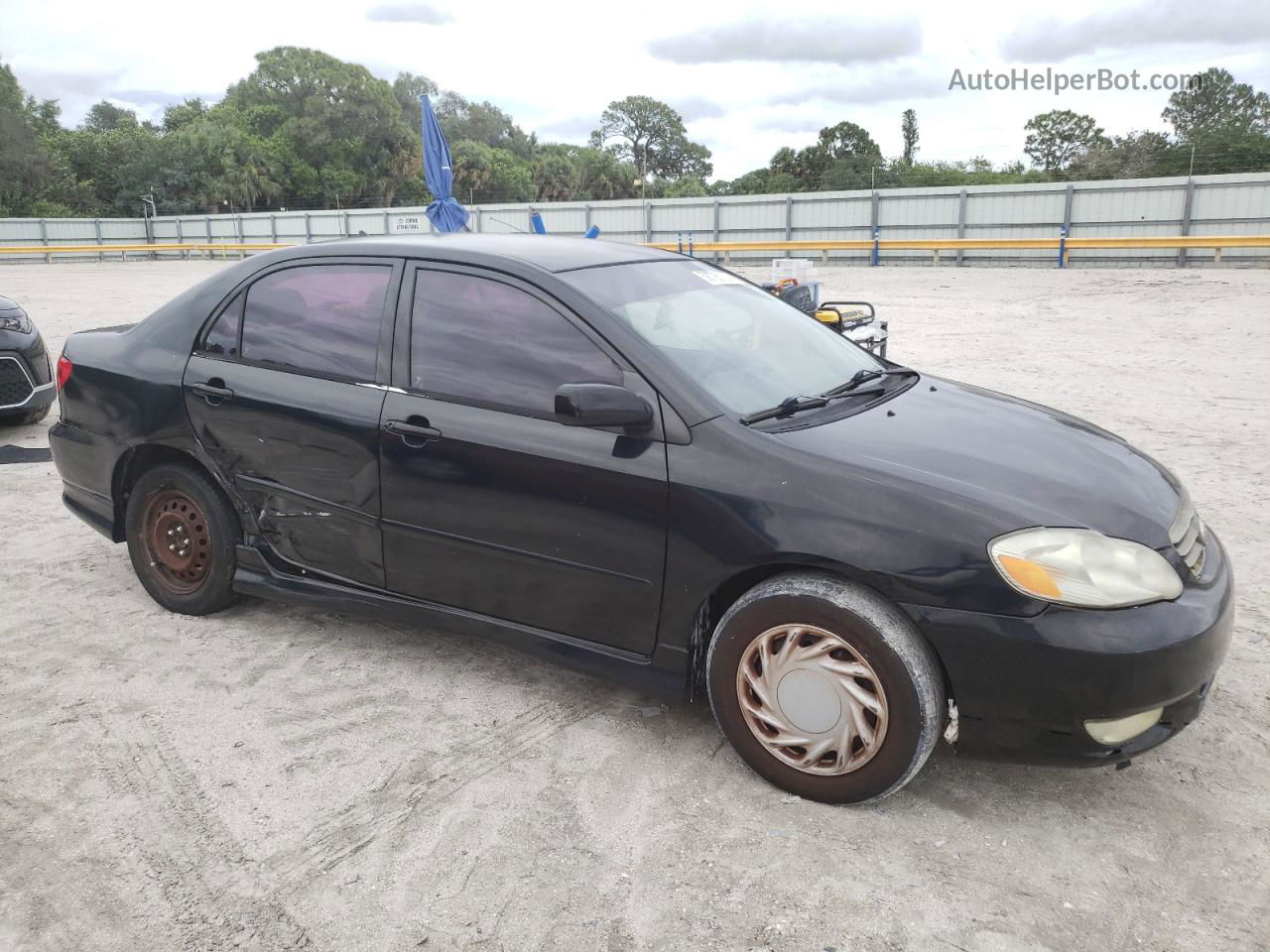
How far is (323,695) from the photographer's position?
3434 millimetres

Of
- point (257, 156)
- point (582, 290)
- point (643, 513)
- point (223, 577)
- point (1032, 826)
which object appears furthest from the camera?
point (257, 156)

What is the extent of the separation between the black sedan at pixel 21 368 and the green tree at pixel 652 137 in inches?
4335

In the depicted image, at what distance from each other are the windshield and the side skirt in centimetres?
84

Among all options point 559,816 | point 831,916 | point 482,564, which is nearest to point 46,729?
point 482,564

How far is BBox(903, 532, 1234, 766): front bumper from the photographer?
7.92ft

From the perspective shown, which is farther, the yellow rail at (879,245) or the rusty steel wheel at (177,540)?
the yellow rail at (879,245)

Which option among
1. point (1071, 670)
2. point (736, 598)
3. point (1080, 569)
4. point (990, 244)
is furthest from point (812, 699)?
point (990, 244)

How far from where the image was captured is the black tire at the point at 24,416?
7.09 m

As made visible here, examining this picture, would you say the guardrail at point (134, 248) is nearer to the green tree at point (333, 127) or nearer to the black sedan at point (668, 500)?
the green tree at point (333, 127)

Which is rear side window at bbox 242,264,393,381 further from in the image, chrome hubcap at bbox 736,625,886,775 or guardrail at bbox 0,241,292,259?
guardrail at bbox 0,241,292,259

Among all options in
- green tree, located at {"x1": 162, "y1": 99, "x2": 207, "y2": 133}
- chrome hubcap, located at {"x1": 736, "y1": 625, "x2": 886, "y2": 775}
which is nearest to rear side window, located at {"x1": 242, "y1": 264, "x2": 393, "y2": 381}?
chrome hubcap, located at {"x1": 736, "y1": 625, "x2": 886, "y2": 775}

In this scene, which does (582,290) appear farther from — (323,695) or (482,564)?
(323,695)

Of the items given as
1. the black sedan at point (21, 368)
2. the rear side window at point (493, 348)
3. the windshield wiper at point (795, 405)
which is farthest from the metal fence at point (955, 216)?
the windshield wiper at point (795, 405)

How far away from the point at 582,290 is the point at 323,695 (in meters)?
1.70
